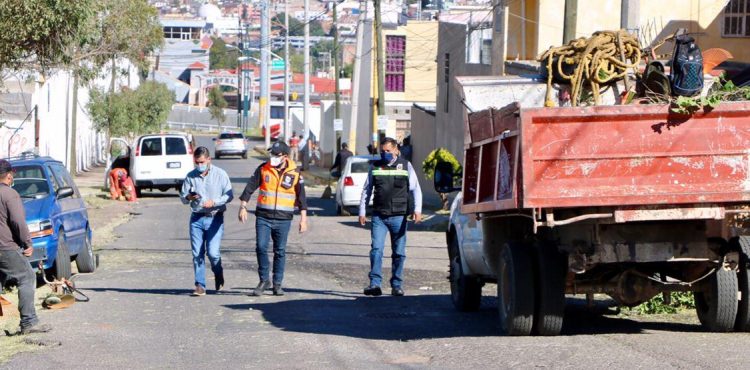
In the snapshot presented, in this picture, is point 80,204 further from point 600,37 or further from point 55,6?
point 600,37

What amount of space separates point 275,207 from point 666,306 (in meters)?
4.65

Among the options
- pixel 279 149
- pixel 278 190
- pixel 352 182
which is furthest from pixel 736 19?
pixel 278 190

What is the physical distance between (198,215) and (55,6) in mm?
5314

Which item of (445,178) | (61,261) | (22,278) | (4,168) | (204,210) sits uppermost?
(4,168)

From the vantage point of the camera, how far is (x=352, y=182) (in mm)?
29812

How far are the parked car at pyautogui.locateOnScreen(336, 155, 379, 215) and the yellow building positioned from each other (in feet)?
17.2

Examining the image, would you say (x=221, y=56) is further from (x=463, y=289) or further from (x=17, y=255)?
(x=17, y=255)

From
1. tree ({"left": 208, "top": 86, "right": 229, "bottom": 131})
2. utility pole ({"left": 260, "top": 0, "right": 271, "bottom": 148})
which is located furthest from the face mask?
tree ({"left": 208, "top": 86, "right": 229, "bottom": 131})

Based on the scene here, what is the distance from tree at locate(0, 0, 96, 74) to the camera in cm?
1766

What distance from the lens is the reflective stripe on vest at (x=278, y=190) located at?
14.2 metres

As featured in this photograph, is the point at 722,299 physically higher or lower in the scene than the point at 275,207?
lower

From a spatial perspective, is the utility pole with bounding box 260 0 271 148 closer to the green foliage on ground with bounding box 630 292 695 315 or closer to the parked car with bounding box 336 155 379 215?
the parked car with bounding box 336 155 379 215

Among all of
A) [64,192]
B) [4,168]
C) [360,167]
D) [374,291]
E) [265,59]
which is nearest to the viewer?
[4,168]

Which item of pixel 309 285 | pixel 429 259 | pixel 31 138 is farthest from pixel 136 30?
pixel 31 138
